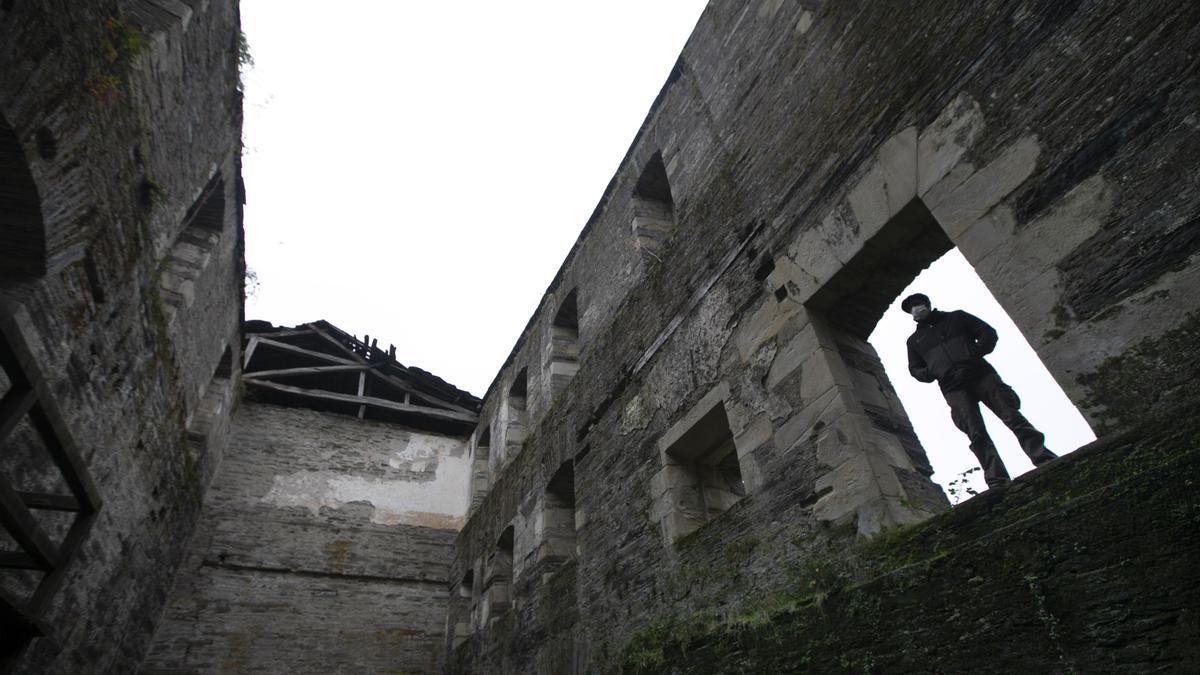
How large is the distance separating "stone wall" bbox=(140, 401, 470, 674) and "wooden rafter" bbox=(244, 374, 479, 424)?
36 centimetres

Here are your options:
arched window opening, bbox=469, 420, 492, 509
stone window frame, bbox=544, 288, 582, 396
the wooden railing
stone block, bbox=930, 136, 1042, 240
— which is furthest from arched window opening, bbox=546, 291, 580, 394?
stone block, bbox=930, 136, 1042, 240

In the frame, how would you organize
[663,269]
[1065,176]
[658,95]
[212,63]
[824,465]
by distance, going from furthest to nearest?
1. [658,95]
2. [212,63]
3. [663,269]
4. [824,465]
5. [1065,176]

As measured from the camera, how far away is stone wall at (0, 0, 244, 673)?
351 centimetres

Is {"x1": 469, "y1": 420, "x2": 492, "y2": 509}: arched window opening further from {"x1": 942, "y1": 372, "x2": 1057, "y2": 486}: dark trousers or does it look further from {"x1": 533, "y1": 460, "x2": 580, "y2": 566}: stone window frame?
{"x1": 942, "y1": 372, "x2": 1057, "y2": 486}: dark trousers

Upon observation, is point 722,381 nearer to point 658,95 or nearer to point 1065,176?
point 1065,176

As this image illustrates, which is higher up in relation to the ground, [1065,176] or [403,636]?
[403,636]

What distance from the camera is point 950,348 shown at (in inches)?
127

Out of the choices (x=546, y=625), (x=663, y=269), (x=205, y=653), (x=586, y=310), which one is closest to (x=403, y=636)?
(x=205, y=653)

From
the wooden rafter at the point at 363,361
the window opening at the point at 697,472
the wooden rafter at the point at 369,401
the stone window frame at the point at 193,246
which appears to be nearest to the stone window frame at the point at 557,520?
the window opening at the point at 697,472

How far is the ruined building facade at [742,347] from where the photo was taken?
7.60 feet

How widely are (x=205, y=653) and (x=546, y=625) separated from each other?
5.66 meters

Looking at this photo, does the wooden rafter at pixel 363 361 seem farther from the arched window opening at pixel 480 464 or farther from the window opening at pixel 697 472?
the window opening at pixel 697 472

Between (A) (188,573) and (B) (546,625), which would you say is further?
(A) (188,573)

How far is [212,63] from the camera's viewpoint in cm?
612
